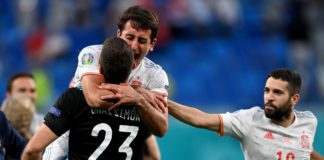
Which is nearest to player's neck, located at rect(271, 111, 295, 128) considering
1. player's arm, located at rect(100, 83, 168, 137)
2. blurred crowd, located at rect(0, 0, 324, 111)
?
player's arm, located at rect(100, 83, 168, 137)

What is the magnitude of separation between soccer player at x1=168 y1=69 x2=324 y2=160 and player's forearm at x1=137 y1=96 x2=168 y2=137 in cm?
112

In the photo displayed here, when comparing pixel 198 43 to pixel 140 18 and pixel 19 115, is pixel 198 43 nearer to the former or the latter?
pixel 19 115

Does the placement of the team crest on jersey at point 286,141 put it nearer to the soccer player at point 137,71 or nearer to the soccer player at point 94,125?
the soccer player at point 137,71

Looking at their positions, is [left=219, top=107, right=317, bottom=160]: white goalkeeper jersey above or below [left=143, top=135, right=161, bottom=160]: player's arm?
above

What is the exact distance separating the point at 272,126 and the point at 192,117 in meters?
0.65

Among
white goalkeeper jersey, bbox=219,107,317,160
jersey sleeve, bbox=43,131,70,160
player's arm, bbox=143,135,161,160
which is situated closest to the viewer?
jersey sleeve, bbox=43,131,70,160

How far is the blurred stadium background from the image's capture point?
1227 centimetres

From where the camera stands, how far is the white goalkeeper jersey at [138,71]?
4957mm

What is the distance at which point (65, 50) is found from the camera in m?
13.2

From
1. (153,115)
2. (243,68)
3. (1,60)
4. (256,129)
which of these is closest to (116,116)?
(153,115)

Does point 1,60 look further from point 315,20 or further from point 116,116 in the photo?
point 116,116

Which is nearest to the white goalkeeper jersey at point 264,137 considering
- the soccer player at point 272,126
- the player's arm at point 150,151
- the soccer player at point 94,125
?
the soccer player at point 272,126

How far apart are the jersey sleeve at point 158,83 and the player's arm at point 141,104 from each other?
1.39 ft

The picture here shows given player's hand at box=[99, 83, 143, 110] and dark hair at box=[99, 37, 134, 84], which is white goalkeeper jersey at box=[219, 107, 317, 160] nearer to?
player's hand at box=[99, 83, 143, 110]
